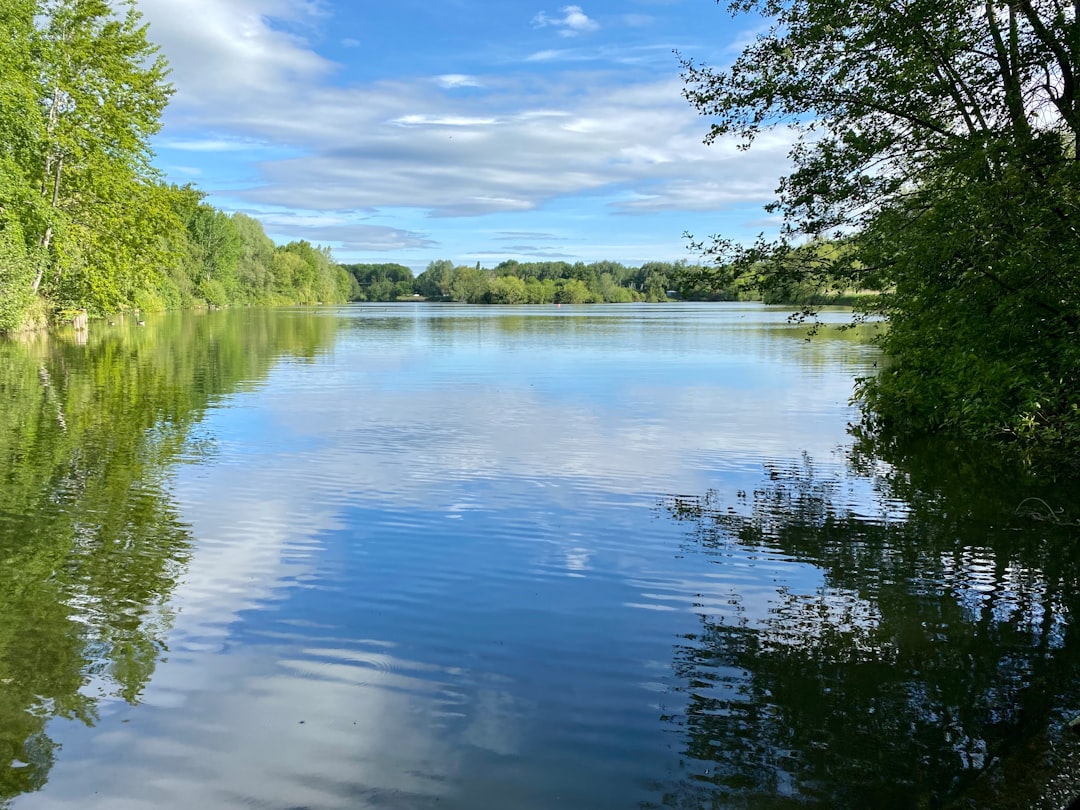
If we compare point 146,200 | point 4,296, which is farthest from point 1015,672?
point 146,200

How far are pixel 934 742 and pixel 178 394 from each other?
20518 millimetres

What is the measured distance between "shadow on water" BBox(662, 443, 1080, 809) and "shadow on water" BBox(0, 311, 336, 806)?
406cm

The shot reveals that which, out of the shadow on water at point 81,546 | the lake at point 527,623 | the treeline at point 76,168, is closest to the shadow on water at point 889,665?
the lake at point 527,623

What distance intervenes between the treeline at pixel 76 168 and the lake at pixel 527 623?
23.4 meters

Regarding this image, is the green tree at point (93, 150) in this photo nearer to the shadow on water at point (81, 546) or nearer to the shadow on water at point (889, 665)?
the shadow on water at point (81, 546)

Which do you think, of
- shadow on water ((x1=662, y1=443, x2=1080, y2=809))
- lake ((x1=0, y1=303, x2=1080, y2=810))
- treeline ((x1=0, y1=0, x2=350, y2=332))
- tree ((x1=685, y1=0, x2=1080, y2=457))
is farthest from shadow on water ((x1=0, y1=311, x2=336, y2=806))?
treeline ((x1=0, y1=0, x2=350, y2=332))

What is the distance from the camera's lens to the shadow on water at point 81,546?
17.7 ft

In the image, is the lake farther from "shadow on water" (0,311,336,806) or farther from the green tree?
the green tree

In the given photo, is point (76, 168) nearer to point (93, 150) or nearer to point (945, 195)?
point (93, 150)

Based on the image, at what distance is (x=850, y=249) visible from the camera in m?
15.8

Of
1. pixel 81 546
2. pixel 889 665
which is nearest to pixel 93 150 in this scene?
pixel 81 546

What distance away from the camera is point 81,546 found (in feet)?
27.9

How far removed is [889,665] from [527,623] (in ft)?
9.60

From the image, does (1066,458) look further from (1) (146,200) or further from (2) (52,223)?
(1) (146,200)
